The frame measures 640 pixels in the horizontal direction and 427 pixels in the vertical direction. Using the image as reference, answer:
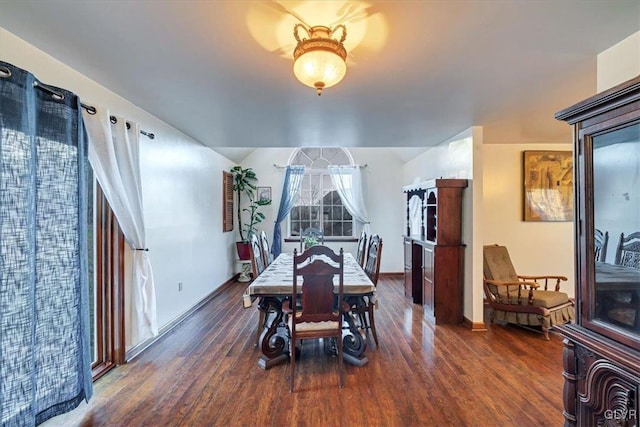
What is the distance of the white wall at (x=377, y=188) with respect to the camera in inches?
252

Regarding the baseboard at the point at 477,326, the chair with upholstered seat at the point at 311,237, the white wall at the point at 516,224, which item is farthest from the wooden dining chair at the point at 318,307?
the white wall at the point at 516,224

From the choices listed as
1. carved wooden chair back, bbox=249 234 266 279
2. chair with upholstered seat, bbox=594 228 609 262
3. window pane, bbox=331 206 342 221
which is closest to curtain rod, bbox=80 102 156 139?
carved wooden chair back, bbox=249 234 266 279

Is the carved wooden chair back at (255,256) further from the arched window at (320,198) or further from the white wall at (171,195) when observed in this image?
the arched window at (320,198)

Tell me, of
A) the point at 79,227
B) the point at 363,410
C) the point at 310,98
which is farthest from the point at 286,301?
the point at 310,98

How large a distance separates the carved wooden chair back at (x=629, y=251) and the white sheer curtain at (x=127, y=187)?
315 cm

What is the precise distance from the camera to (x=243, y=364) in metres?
2.72

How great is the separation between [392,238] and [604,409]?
512cm

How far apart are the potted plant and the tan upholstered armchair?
4.27 m

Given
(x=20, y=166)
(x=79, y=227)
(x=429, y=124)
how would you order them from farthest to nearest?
(x=429, y=124), (x=79, y=227), (x=20, y=166)

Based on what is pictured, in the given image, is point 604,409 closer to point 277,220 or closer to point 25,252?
point 25,252

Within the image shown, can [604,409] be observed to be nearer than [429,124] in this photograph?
Yes

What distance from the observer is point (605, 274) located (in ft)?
4.50

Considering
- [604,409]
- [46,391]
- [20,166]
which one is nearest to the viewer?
[604,409]

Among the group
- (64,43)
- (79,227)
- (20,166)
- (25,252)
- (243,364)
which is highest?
(64,43)
